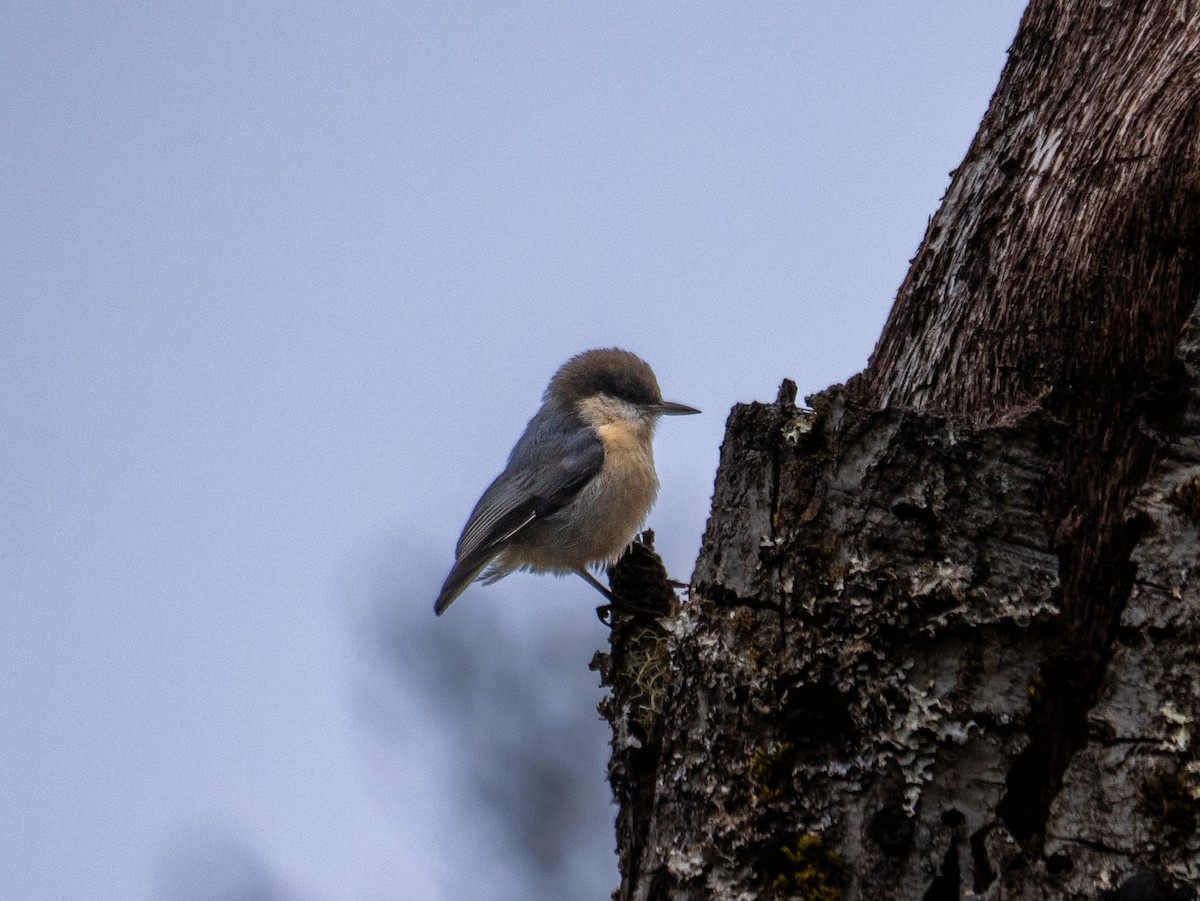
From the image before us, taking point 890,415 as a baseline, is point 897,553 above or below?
below

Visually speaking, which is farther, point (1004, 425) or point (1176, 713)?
point (1004, 425)

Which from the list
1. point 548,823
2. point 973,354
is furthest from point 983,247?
point 548,823

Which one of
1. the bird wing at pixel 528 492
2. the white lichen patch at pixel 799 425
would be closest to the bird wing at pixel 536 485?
the bird wing at pixel 528 492

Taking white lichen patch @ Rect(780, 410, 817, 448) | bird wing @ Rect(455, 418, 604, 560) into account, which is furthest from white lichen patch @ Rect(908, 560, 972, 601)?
bird wing @ Rect(455, 418, 604, 560)

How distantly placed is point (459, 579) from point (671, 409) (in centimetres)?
127

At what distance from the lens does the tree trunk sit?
5.94 feet

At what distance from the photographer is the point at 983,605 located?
193 cm

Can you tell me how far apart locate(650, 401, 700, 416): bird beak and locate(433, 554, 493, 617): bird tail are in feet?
3.47

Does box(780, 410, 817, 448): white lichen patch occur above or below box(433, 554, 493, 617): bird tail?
below

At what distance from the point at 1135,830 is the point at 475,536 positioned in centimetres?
380

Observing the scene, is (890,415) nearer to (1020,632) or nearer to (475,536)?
(1020,632)

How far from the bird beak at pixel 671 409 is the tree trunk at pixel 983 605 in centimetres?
321

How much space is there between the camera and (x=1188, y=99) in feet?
7.66

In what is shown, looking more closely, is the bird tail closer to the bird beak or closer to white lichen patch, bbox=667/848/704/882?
the bird beak
